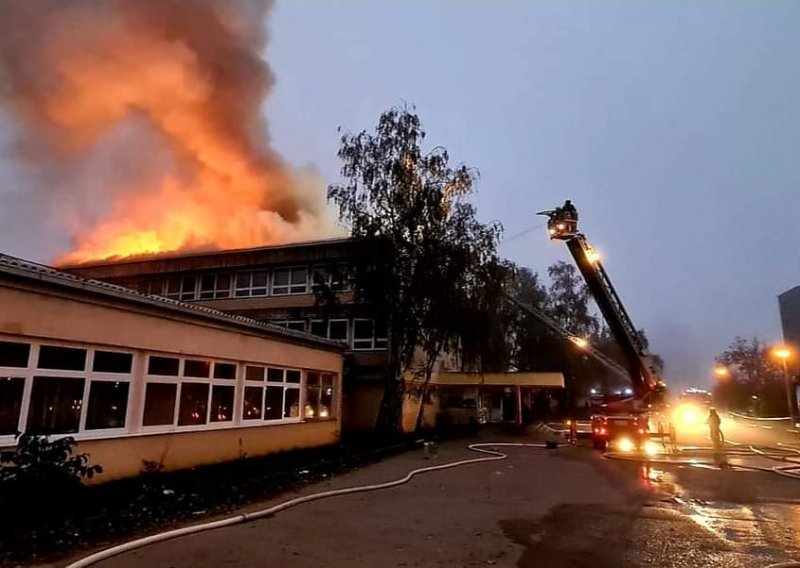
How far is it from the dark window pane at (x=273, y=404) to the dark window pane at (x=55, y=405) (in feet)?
22.4

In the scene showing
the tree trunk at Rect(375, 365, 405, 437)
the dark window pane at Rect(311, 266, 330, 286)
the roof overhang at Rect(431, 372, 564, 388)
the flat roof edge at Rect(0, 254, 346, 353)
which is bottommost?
the tree trunk at Rect(375, 365, 405, 437)

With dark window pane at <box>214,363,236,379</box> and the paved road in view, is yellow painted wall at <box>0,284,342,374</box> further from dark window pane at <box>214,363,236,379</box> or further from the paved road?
the paved road

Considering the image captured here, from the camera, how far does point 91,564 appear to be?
6.20 metres

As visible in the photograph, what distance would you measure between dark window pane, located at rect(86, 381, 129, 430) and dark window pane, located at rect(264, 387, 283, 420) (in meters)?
5.67

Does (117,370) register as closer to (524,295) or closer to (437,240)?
(437,240)

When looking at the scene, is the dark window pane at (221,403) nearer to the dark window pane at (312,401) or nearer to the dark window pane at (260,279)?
the dark window pane at (312,401)

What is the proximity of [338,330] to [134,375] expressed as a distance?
1652 centimetres

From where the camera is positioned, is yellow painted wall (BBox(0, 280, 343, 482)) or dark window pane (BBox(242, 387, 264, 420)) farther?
dark window pane (BBox(242, 387, 264, 420))

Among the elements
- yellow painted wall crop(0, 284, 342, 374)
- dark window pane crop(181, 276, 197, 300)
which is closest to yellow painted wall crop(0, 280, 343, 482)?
yellow painted wall crop(0, 284, 342, 374)

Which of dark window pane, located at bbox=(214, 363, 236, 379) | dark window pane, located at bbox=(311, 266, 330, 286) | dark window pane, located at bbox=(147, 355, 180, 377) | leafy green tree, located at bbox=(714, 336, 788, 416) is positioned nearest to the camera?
dark window pane, located at bbox=(147, 355, 180, 377)

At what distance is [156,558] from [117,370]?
6.31 metres

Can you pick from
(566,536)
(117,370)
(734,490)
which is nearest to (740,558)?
(566,536)

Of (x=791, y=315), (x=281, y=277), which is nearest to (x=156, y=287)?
(x=281, y=277)

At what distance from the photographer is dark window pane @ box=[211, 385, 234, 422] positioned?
585 inches
